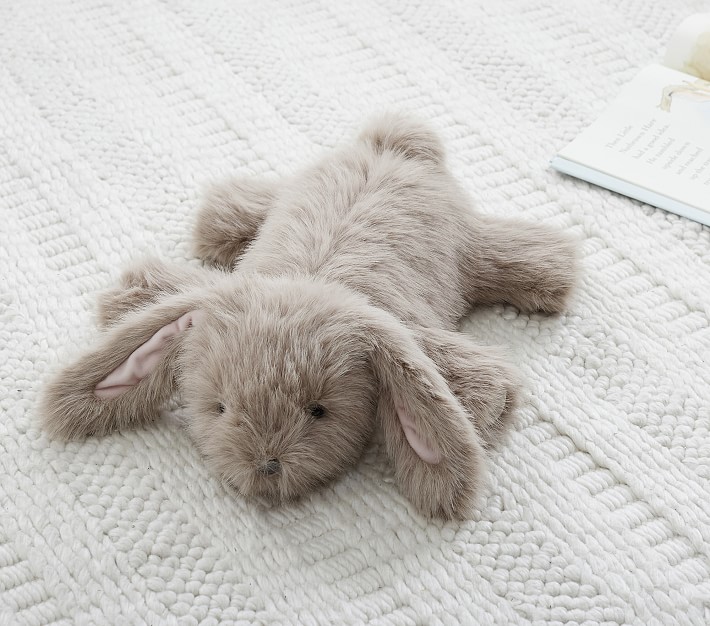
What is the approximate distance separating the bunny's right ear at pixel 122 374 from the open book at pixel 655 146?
0.56m

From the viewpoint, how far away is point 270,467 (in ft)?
2.25

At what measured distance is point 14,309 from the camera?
894 mm

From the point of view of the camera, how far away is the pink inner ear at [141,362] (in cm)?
74

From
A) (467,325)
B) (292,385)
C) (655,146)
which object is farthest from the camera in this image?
(655,146)

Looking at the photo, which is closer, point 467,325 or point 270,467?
point 270,467

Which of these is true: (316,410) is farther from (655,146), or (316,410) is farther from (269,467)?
(655,146)

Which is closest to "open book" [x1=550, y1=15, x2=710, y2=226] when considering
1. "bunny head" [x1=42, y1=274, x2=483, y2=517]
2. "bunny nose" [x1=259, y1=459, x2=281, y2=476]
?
"bunny head" [x1=42, y1=274, x2=483, y2=517]

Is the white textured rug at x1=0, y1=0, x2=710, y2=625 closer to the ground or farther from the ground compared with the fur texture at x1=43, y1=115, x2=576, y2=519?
closer to the ground

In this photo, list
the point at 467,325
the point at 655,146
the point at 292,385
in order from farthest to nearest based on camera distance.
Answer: the point at 655,146 → the point at 467,325 → the point at 292,385

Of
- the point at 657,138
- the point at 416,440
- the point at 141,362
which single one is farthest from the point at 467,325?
the point at 657,138

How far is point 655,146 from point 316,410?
65 centimetres

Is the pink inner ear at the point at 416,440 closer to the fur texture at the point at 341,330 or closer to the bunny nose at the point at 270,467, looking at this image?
the fur texture at the point at 341,330

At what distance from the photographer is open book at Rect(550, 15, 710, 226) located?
1.06 meters

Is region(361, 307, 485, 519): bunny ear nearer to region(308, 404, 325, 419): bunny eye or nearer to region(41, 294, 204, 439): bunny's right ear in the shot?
region(308, 404, 325, 419): bunny eye
